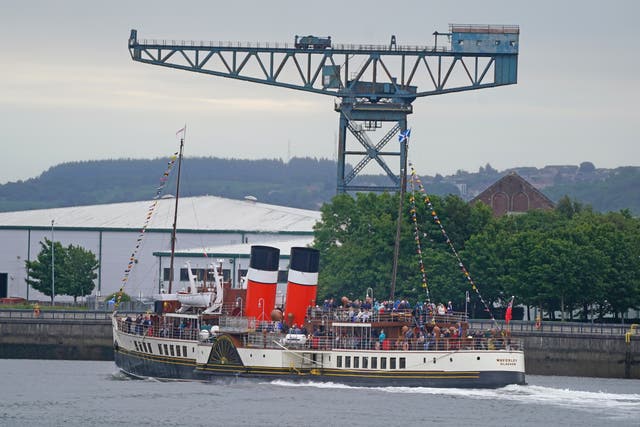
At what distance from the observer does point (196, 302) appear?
7244 centimetres

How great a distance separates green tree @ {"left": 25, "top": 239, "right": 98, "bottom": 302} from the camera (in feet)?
369

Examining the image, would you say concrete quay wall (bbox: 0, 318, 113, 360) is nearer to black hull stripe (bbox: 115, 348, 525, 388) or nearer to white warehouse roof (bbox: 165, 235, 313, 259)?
black hull stripe (bbox: 115, 348, 525, 388)

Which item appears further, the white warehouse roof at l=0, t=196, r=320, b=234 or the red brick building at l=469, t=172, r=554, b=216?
the red brick building at l=469, t=172, r=554, b=216

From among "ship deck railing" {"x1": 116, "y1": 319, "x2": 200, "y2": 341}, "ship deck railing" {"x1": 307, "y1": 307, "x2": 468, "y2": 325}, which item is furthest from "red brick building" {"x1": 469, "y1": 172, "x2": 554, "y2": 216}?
"ship deck railing" {"x1": 307, "y1": 307, "x2": 468, "y2": 325}

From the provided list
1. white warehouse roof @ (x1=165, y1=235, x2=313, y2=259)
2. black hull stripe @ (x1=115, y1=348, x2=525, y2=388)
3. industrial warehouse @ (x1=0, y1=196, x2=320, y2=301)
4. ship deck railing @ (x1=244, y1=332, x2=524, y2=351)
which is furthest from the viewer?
industrial warehouse @ (x1=0, y1=196, x2=320, y2=301)

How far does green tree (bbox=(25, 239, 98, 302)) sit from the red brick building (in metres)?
53.9

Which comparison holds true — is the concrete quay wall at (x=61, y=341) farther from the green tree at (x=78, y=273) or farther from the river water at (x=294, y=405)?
the green tree at (x=78, y=273)

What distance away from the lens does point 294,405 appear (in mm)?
62344

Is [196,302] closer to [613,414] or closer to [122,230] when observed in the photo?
[613,414]

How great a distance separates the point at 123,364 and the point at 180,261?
3531 centimetres

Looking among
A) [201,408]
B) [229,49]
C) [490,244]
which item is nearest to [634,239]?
[490,244]

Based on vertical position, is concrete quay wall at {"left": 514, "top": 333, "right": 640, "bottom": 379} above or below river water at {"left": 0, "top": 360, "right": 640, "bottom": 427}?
above

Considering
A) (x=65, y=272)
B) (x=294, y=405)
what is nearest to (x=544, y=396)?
(x=294, y=405)

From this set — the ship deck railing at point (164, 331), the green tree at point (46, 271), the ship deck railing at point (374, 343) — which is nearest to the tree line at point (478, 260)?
the green tree at point (46, 271)
